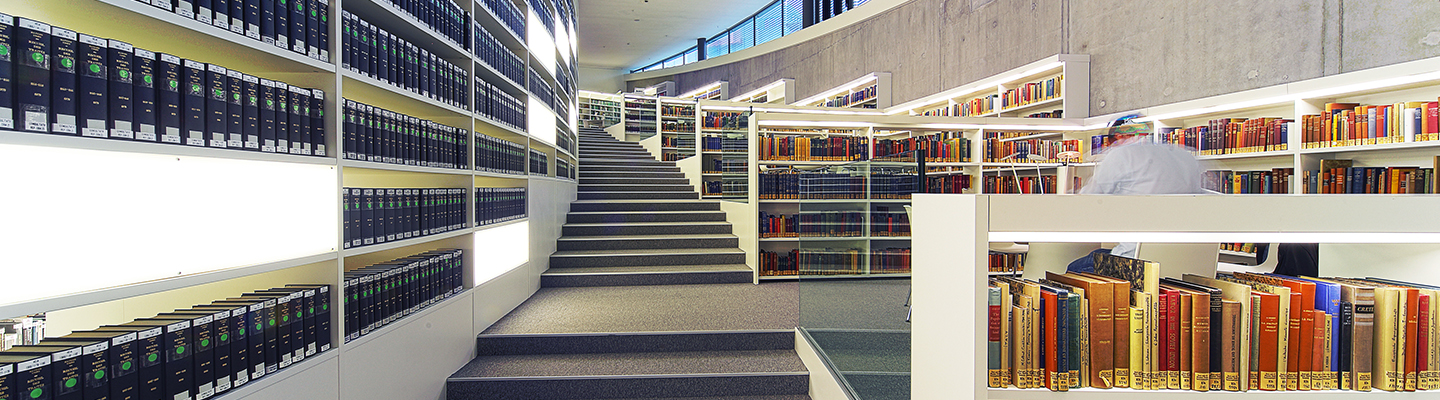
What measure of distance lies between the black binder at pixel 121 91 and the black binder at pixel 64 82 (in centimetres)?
6

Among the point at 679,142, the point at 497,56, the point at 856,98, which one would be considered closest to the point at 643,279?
the point at 497,56

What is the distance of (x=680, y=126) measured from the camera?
8.48 m

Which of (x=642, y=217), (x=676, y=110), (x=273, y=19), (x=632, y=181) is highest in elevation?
(x=676, y=110)

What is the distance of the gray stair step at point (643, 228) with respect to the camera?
19.5ft

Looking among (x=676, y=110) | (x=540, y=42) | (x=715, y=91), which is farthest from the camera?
(x=715, y=91)

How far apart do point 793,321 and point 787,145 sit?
2168 millimetres

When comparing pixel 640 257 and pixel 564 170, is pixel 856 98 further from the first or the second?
pixel 640 257

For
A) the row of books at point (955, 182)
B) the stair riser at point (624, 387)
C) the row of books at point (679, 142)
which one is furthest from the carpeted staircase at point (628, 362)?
the row of books at point (679, 142)

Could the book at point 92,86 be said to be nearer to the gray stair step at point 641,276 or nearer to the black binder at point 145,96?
the black binder at point 145,96

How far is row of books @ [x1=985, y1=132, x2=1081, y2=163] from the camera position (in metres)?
5.83

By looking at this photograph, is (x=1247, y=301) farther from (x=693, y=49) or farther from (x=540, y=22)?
(x=693, y=49)

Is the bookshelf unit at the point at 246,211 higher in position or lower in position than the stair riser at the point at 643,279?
higher

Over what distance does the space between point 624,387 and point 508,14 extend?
2469 millimetres

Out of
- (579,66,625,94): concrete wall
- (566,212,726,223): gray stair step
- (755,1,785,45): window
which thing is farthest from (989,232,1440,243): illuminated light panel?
(579,66,625,94): concrete wall
